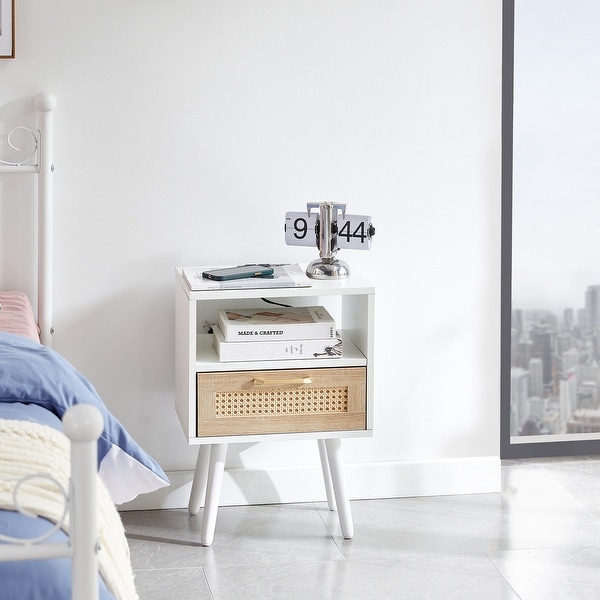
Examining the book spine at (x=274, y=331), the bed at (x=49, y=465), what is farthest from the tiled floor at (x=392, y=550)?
the book spine at (x=274, y=331)

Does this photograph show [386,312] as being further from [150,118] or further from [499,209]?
[150,118]

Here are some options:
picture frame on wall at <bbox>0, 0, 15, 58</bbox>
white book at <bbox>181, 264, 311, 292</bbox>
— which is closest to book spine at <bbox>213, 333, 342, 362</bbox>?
white book at <bbox>181, 264, 311, 292</bbox>

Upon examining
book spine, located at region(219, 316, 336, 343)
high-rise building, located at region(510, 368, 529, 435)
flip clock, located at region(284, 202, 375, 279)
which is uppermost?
flip clock, located at region(284, 202, 375, 279)

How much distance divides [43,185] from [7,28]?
41 centimetres

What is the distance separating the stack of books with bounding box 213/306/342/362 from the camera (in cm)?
230

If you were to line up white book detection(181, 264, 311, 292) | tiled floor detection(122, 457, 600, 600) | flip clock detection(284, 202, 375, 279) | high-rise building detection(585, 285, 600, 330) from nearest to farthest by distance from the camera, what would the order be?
tiled floor detection(122, 457, 600, 600) → white book detection(181, 264, 311, 292) → flip clock detection(284, 202, 375, 279) → high-rise building detection(585, 285, 600, 330)

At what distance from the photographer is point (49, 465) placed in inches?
53.1

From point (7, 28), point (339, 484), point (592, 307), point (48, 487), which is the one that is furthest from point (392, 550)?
point (7, 28)

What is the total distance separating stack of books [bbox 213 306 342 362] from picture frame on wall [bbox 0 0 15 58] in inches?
34.7

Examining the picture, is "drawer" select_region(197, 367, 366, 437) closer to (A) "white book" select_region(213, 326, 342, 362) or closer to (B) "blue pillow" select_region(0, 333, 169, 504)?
(A) "white book" select_region(213, 326, 342, 362)

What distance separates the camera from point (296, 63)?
Result: 255 centimetres

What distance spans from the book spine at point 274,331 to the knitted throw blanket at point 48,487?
2.63 ft

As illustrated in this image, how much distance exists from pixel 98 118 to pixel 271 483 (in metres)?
1.12

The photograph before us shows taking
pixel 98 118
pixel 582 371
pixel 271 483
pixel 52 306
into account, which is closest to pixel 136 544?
pixel 271 483
